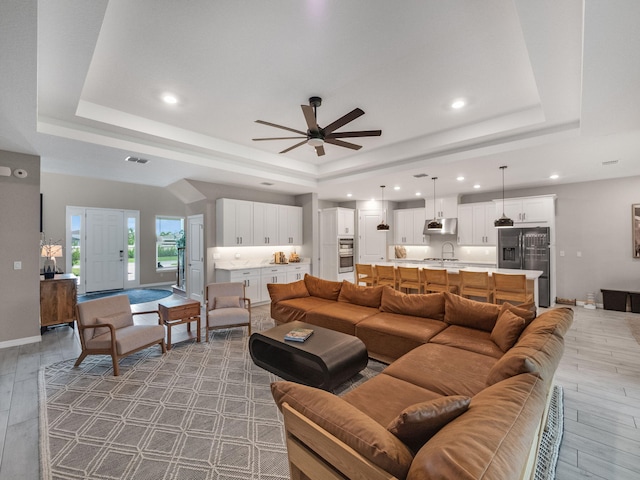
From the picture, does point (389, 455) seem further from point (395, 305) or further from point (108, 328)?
point (108, 328)

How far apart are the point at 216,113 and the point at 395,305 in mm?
3384

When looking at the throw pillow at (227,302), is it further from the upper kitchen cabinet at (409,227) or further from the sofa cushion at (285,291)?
the upper kitchen cabinet at (409,227)

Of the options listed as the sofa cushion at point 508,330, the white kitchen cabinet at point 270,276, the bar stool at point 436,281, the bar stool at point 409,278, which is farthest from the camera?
the white kitchen cabinet at point 270,276

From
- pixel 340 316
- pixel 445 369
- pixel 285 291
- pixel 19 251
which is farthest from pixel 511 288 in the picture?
pixel 19 251

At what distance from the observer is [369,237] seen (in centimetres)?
904

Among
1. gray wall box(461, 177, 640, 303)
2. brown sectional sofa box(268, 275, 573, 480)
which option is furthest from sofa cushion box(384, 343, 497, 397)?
gray wall box(461, 177, 640, 303)

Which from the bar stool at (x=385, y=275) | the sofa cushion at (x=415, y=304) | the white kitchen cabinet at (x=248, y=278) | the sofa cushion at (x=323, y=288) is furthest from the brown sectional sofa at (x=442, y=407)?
the white kitchen cabinet at (x=248, y=278)

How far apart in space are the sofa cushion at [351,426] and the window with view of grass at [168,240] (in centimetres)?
907

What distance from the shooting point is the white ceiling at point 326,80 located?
6.85 feet

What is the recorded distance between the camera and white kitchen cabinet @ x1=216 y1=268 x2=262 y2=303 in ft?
20.6

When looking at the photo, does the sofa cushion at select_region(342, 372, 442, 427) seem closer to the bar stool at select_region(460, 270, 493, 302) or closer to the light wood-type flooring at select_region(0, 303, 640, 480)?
the light wood-type flooring at select_region(0, 303, 640, 480)

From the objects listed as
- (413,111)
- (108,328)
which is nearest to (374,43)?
(413,111)

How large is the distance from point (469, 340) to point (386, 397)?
1377 mm

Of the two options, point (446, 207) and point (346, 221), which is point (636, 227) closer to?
point (446, 207)
